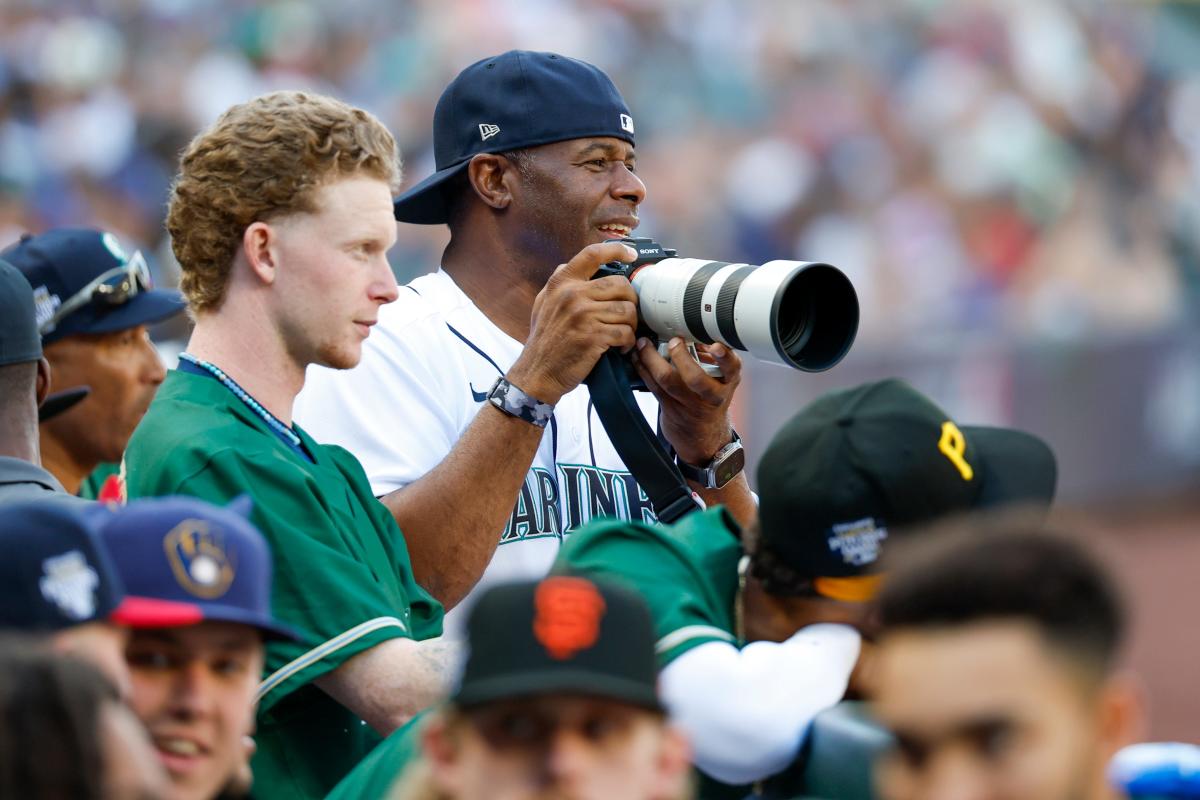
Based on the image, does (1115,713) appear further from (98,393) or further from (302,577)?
(98,393)

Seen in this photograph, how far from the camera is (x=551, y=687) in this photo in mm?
1808

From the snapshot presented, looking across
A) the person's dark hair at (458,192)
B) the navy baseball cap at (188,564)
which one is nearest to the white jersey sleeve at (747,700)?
the navy baseball cap at (188,564)

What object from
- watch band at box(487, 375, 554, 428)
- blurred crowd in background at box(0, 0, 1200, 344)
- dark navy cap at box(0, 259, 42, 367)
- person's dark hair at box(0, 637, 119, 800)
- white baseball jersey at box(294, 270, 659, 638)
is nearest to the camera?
person's dark hair at box(0, 637, 119, 800)

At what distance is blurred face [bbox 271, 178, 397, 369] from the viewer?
3.02 metres

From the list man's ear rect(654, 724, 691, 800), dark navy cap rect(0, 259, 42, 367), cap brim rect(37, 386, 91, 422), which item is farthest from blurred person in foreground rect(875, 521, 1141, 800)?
cap brim rect(37, 386, 91, 422)

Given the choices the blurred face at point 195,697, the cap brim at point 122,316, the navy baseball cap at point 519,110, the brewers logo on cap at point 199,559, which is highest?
the navy baseball cap at point 519,110

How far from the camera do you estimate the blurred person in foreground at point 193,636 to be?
2068mm

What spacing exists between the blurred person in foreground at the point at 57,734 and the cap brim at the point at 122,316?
99.3 inches

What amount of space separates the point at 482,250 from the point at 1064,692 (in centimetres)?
238

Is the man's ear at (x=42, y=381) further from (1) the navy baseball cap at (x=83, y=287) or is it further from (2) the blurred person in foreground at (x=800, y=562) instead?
(2) the blurred person in foreground at (x=800, y=562)

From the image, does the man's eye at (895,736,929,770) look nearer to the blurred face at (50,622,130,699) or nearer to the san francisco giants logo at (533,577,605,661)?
the san francisco giants logo at (533,577,605,661)

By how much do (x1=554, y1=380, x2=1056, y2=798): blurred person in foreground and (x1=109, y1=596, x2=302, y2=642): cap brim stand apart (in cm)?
46

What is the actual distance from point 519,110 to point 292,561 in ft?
4.68

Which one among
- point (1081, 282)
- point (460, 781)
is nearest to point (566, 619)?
point (460, 781)
